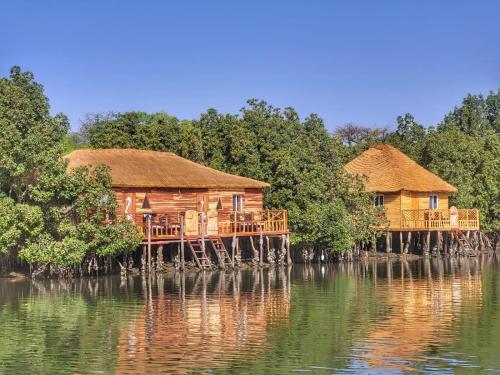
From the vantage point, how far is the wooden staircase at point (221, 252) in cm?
A: 5109

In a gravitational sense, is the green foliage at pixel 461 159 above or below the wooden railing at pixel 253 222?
above

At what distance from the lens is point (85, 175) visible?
1811 inches

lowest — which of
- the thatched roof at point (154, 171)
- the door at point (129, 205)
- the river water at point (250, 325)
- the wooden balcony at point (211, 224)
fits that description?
the river water at point (250, 325)

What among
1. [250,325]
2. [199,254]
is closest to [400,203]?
[199,254]

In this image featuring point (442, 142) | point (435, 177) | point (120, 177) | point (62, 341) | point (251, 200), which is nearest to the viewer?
point (62, 341)

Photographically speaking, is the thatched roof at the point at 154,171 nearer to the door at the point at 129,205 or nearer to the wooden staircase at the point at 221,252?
the door at the point at 129,205

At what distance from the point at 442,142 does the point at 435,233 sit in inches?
300

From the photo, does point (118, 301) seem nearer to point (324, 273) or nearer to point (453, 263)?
point (324, 273)

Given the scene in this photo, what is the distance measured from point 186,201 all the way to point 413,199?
19.3 meters

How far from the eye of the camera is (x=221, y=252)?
51.9m

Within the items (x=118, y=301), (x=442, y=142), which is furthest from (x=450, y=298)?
(x=442, y=142)

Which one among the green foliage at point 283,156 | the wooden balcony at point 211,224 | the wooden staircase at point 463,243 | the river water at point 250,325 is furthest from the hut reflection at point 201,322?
the wooden staircase at point 463,243

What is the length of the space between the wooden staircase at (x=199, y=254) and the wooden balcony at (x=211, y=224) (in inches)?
31.5

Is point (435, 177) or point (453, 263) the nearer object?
point (453, 263)
